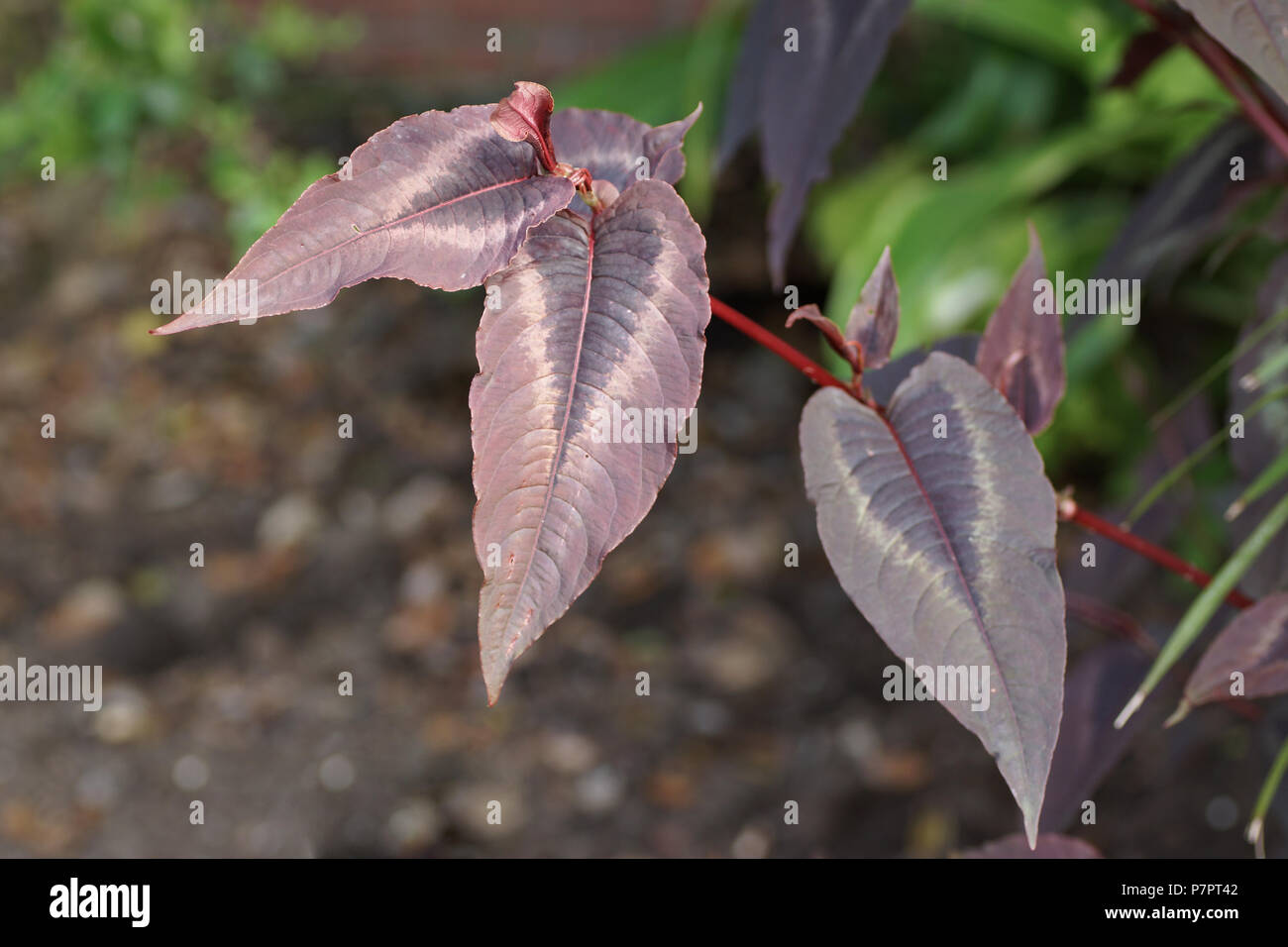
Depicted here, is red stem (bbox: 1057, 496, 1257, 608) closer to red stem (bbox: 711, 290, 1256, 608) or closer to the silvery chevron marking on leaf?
red stem (bbox: 711, 290, 1256, 608)

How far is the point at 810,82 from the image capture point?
69 centimetres

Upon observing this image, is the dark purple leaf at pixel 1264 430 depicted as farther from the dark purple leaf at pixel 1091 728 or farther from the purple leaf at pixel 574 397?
the purple leaf at pixel 574 397

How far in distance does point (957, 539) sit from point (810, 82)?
372mm

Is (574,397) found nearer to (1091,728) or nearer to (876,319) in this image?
(876,319)

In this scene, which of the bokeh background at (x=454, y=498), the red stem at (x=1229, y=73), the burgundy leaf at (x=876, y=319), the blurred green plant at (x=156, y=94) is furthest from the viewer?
the blurred green plant at (x=156, y=94)

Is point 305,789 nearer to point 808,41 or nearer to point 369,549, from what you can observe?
point 369,549

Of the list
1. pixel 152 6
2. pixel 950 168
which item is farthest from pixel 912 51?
pixel 152 6

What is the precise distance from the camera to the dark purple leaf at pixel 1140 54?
2.55ft

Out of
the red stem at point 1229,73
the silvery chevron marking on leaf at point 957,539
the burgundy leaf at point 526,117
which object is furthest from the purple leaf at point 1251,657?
the burgundy leaf at point 526,117

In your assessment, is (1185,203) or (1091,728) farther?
(1185,203)

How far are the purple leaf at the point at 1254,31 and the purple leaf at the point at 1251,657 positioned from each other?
25cm

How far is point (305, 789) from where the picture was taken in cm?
142

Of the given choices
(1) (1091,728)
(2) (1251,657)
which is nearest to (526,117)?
(2) (1251,657)
